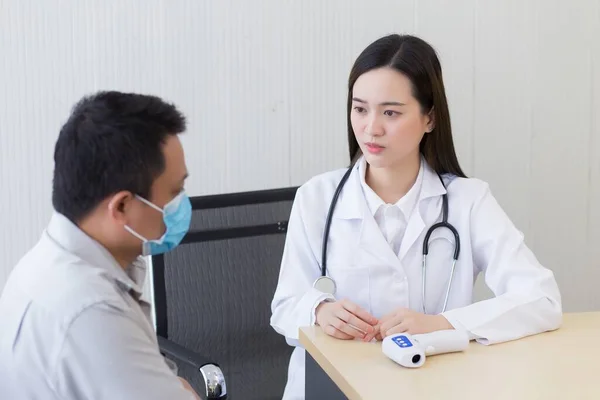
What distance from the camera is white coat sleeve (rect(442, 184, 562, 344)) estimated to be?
1.53 metres

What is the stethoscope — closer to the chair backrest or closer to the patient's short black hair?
the chair backrest

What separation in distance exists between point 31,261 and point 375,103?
882 mm

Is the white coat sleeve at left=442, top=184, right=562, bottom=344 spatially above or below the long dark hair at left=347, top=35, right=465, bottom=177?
below

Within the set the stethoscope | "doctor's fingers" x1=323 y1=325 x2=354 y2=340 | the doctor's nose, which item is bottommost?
"doctor's fingers" x1=323 y1=325 x2=354 y2=340

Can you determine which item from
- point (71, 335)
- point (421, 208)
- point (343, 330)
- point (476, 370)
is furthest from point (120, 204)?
point (421, 208)

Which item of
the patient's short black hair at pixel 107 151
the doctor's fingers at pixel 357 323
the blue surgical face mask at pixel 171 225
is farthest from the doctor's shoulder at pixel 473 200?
the patient's short black hair at pixel 107 151

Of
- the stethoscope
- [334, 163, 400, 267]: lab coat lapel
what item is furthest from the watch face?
[334, 163, 400, 267]: lab coat lapel

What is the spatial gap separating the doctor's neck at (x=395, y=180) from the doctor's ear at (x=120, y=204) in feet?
2.68

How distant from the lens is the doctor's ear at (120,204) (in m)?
1.10

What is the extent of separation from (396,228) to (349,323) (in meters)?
0.34

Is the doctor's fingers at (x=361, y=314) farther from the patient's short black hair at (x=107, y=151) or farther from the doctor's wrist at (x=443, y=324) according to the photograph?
the patient's short black hair at (x=107, y=151)

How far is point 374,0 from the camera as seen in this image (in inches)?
93.3

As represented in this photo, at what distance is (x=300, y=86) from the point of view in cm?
233

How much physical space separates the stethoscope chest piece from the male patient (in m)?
0.54
